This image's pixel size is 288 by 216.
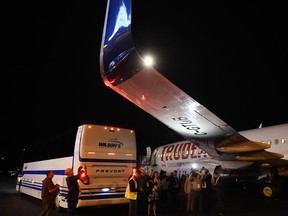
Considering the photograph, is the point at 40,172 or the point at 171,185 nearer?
the point at 171,185

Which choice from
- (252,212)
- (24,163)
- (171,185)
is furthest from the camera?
(24,163)

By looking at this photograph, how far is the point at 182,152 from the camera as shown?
19.1 metres

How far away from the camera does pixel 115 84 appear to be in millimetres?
6598

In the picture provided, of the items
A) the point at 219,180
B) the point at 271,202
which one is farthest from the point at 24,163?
the point at 271,202

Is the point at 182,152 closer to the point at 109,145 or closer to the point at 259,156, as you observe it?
the point at 259,156

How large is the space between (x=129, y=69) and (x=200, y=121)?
328cm

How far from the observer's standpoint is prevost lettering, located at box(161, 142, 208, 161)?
1761cm

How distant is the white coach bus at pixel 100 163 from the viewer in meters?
9.47

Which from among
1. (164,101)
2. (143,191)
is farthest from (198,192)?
(164,101)

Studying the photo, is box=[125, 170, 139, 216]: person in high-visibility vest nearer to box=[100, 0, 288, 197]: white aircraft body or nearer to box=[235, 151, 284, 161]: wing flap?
box=[100, 0, 288, 197]: white aircraft body

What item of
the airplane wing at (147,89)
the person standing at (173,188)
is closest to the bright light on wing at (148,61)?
the airplane wing at (147,89)

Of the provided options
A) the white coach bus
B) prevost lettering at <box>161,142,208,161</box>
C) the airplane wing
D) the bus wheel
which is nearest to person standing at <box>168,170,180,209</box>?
→ the white coach bus

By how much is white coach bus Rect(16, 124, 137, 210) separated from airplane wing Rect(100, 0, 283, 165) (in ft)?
8.00

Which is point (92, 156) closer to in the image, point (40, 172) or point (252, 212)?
point (40, 172)
